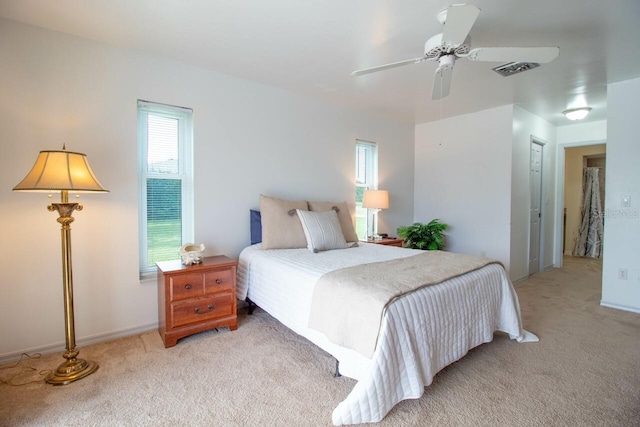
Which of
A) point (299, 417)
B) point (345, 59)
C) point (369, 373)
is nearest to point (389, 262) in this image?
point (369, 373)

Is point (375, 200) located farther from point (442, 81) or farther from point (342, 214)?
point (442, 81)

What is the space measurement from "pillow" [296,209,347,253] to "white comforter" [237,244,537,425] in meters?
0.13

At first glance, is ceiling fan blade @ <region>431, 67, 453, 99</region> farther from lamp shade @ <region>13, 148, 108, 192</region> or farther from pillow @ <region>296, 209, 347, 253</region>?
lamp shade @ <region>13, 148, 108, 192</region>

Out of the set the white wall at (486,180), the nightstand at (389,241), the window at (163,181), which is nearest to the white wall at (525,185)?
the white wall at (486,180)

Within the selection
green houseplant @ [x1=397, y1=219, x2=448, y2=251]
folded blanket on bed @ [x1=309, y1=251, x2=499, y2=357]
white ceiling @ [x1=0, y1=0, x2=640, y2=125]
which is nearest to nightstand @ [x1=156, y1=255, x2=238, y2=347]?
folded blanket on bed @ [x1=309, y1=251, x2=499, y2=357]

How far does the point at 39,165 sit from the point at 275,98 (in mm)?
2185

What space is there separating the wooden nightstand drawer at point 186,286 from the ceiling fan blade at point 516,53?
250cm

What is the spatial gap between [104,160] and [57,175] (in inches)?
26.9

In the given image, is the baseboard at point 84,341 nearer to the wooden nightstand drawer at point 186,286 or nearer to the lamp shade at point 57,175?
the wooden nightstand drawer at point 186,286

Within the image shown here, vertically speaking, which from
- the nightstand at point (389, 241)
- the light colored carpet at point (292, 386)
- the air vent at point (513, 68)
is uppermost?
the air vent at point (513, 68)

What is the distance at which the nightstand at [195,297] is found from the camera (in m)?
2.31

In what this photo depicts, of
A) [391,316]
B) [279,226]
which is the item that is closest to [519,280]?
[279,226]

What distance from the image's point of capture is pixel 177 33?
7.48 ft

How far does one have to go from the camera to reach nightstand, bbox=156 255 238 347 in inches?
90.8
